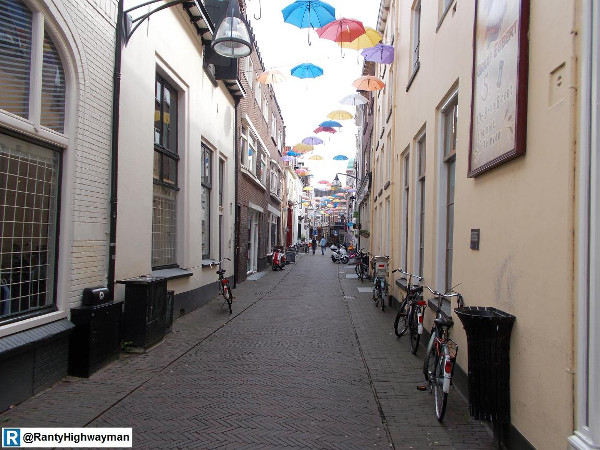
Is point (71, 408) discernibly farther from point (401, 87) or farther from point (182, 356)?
point (401, 87)

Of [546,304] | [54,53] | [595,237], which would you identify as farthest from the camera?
[54,53]

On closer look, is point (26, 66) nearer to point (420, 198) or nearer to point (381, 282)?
point (420, 198)

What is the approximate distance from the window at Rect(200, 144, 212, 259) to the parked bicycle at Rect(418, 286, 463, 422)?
23.7 ft

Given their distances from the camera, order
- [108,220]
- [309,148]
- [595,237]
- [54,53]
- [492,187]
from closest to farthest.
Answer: [595,237], [492,187], [54,53], [108,220], [309,148]

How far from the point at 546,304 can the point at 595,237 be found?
0.70 meters

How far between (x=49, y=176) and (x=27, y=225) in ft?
2.00

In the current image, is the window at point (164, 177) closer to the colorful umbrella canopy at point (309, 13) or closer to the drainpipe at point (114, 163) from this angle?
the drainpipe at point (114, 163)

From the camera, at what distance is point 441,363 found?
449 centimetres

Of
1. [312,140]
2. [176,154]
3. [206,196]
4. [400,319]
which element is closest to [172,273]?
[176,154]

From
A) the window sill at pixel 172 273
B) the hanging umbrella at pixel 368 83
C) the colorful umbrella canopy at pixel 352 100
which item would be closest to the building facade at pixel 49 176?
the window sill at pixel 172 273

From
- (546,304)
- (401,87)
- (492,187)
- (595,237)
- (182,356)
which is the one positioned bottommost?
(182,356)

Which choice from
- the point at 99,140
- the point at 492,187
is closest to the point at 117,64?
the point at 99,140

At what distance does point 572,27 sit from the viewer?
2.74 m

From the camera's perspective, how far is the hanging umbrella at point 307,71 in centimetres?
1098
